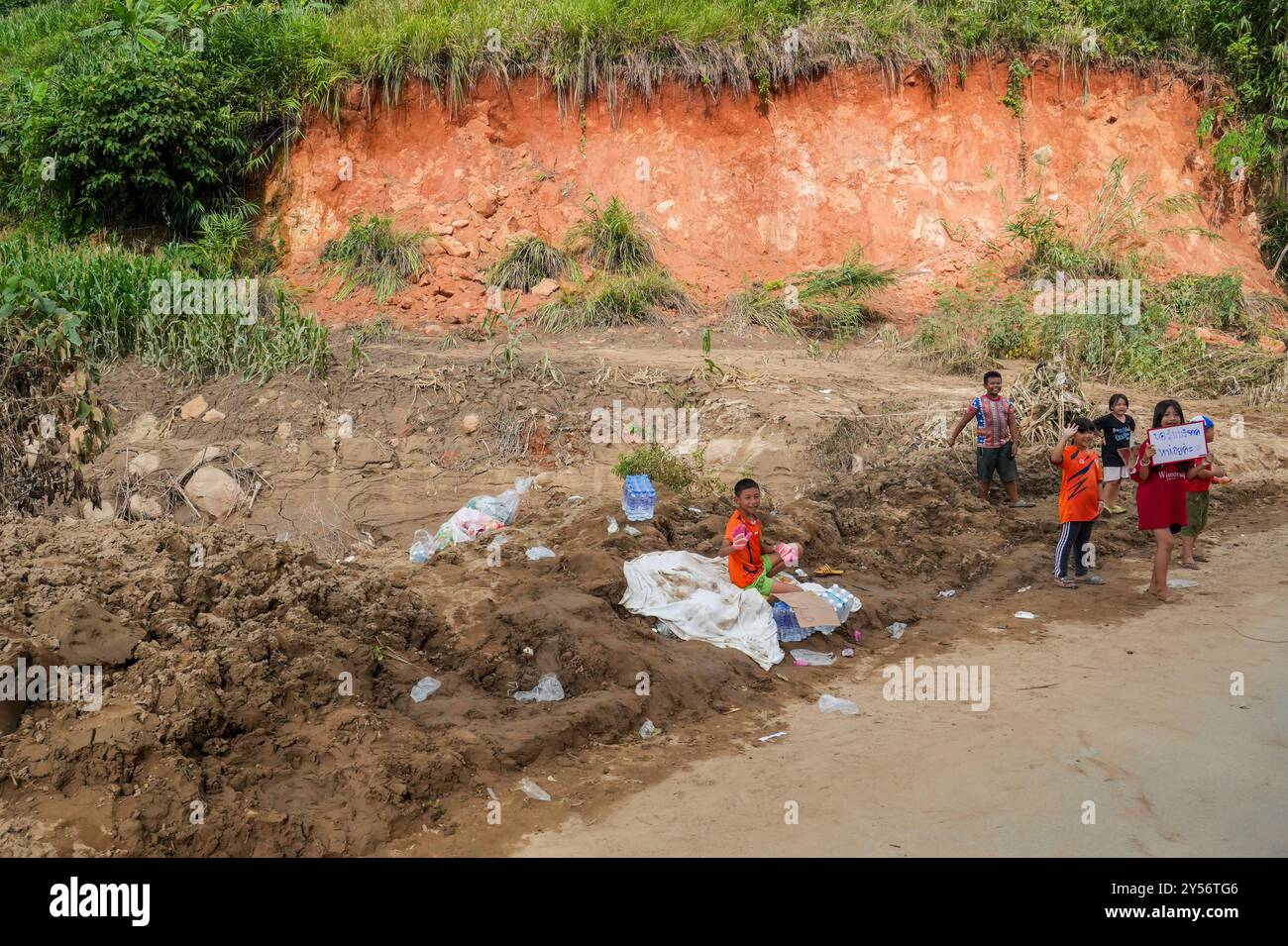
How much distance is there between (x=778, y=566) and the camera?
640 cm

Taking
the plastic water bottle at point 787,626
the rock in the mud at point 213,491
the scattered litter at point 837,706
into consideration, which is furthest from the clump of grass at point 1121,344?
the rock in the mud at point 213,491

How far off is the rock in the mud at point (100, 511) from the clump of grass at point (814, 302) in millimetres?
7115

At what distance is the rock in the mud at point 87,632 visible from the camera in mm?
4906

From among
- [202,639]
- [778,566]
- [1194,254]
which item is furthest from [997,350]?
[202,639]

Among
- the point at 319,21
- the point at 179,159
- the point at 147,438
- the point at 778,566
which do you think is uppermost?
the point at 319,21

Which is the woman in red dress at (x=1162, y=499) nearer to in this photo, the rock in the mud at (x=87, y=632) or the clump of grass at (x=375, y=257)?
the rock in the mud at (x=87, y=632)

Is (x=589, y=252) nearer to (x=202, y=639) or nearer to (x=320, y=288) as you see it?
(x=320, y=288)

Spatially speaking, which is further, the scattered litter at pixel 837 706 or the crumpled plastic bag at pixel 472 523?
the crumpled plastic bag at pixel 472 523

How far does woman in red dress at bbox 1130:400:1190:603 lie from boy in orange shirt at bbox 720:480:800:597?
2.45 metres

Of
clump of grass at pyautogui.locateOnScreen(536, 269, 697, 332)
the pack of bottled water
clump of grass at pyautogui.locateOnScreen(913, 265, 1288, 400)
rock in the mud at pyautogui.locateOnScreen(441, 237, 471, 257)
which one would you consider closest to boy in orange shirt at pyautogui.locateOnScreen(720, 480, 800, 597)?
the pack of bottled water

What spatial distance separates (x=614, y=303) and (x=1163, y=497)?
24.3 feet

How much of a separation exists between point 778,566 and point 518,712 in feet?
5.96
